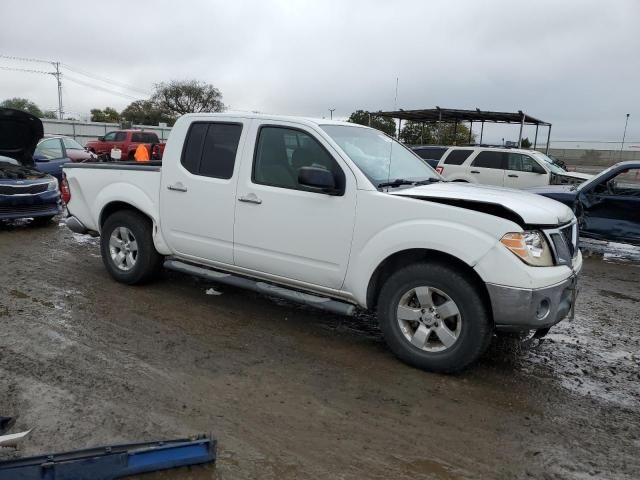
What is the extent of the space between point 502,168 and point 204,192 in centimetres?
1188

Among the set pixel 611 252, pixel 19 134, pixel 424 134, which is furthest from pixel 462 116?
pixel 19 134

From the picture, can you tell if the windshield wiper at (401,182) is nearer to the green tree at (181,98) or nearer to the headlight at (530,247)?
the headlight at (530,247)

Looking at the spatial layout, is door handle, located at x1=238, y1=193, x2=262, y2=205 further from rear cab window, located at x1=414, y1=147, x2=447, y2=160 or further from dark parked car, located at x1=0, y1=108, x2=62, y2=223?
rear cab window, located at x1=414, y1=147, x2=447, y2=160

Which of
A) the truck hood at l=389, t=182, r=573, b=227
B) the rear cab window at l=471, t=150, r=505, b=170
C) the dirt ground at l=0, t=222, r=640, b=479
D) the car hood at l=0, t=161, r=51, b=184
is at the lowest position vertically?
the dirt ground at l=0, t=222, r=640, b=479

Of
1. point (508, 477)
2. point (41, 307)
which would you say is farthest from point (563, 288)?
point (41, 307)

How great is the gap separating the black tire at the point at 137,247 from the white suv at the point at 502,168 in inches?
411

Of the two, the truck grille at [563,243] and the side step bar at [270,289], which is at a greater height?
the truck grille at [563,243]

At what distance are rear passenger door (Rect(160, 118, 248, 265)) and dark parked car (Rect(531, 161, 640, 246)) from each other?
20.0ft

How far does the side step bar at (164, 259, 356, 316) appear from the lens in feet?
13.8

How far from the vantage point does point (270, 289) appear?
4.59m

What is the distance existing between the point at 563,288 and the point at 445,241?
913 mm

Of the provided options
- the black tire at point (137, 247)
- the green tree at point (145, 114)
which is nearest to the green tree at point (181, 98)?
the green tree at point (145, 114)

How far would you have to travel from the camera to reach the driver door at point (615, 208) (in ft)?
27.8

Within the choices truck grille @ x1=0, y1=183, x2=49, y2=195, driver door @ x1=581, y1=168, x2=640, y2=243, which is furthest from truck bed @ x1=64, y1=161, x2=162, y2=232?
driver door @ x1=581, y1=168, x2=640, y2=243
